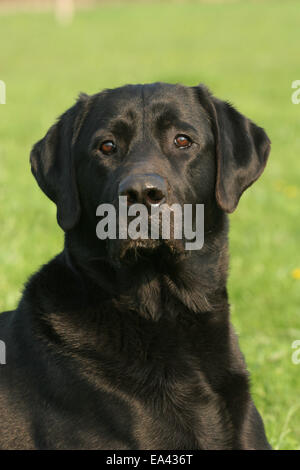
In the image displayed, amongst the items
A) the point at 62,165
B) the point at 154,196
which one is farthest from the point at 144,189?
the point at 62,165

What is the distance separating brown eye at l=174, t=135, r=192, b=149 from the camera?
3.55 metres

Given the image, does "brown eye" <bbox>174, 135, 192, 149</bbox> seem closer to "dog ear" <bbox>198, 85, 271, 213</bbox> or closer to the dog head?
the dog head

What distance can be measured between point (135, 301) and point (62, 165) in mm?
830

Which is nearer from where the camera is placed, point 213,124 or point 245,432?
point 245,432

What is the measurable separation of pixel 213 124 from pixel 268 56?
20428 millimetres

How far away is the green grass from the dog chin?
1355 mm

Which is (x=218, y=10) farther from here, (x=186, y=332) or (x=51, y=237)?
(x=186, y=332)

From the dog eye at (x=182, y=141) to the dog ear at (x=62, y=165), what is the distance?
0.55m

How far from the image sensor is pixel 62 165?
12.1ft

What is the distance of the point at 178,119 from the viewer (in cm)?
360

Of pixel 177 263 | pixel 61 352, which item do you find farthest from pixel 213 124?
pixel 61 352

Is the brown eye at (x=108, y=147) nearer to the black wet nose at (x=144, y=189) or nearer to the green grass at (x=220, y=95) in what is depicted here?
the black wet nose at (x=144, y=189)

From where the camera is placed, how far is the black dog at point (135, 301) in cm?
310

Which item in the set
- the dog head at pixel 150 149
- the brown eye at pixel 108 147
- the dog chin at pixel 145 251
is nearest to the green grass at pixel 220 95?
the dog chin at pixel 145 251
